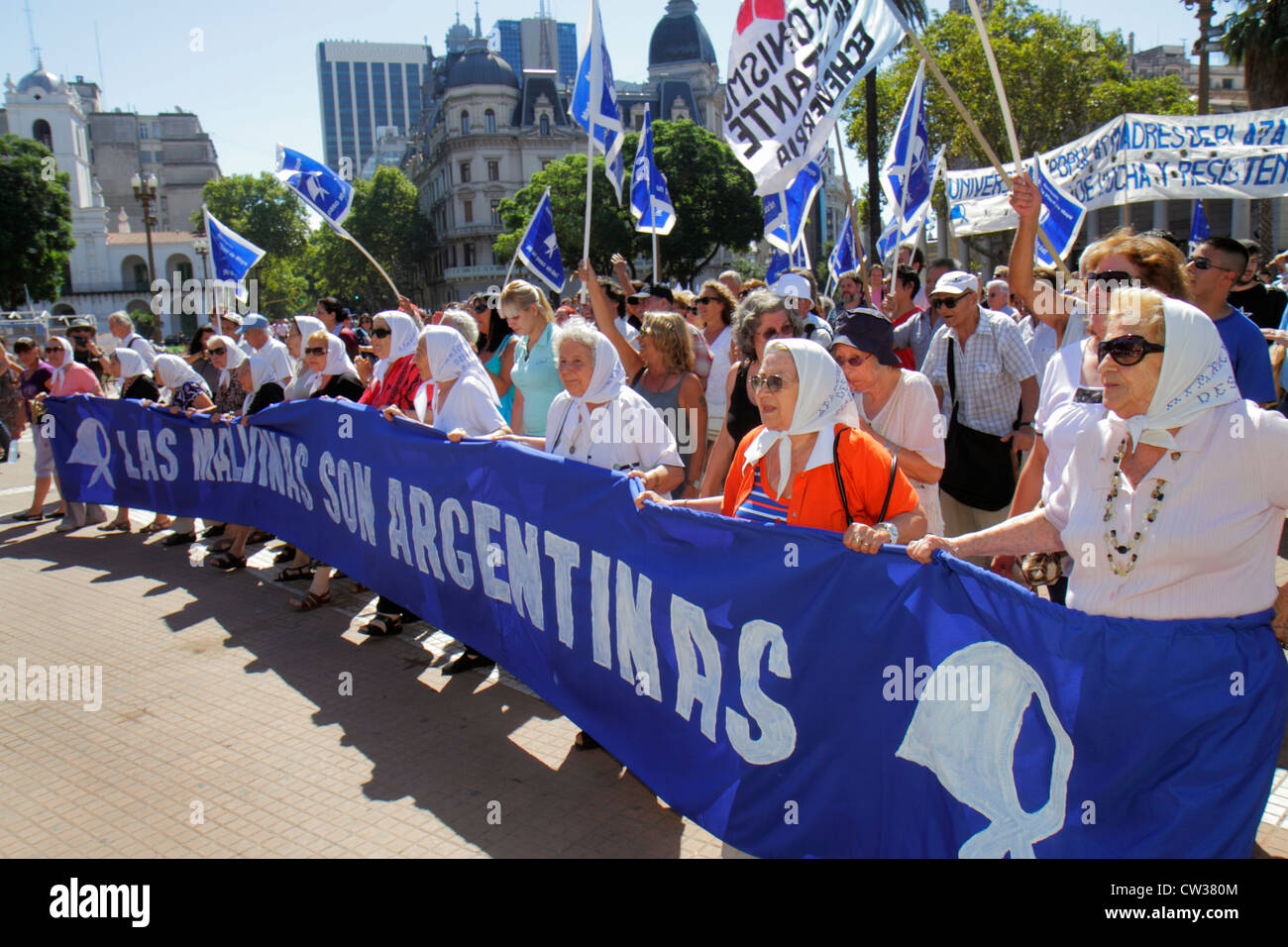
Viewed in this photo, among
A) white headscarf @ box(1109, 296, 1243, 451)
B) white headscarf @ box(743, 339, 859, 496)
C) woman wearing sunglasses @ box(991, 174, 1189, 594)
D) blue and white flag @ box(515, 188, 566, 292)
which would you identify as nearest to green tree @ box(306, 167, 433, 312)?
blue and white flag @ box(515, 188, 566, 292)

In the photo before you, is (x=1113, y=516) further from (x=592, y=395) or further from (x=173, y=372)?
(x=173, y=372)

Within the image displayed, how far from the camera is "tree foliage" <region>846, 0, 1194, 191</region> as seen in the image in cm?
3011

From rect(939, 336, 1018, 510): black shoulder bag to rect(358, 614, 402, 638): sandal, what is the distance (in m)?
3.58

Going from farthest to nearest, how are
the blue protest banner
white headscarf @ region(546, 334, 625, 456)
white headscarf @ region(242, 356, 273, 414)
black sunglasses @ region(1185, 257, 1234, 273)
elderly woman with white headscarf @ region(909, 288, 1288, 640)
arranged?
white headscarf @ region(242, 356, 273, 414)
white headscarf @ region(546, 334, 625, 456)
black sunglasses @ region(1185, 257, 1234, 273)
elderly woman with white headscarf @ region(909, 288, 1288, 640)
the blue protest banner

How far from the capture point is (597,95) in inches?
303

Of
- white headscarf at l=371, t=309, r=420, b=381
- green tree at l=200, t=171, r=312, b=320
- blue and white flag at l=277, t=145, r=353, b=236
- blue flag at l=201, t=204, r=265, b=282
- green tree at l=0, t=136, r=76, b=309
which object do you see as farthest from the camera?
green tree at l=200, t=171, r=312, b=320

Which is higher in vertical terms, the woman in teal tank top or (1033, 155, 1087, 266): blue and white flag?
(1033, 155, 1087, 266): blue and white flag

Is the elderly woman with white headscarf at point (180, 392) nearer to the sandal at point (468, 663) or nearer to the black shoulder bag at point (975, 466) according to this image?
the sandal at point (468, 663)

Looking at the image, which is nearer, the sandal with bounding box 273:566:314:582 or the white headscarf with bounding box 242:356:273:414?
the sandal with bounding box 273:566:314:582

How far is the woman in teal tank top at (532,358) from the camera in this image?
632 cm

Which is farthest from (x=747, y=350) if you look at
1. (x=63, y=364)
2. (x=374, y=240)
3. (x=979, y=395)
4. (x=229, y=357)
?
(x=374, y=240)

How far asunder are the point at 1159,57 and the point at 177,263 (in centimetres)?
9733

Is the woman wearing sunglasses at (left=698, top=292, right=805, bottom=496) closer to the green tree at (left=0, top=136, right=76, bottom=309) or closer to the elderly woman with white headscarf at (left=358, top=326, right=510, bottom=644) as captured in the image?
the elderly woman with white headscarf at (left=358, top=326, right=510, bottom=644)

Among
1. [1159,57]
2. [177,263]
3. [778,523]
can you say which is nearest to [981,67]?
[778,523]
